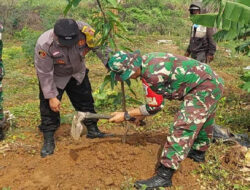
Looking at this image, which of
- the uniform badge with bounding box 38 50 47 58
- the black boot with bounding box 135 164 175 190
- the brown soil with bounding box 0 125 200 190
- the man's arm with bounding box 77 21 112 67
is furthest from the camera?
the man's arm with bounding box 77 21 112 67

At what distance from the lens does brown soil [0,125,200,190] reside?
10.6 feet

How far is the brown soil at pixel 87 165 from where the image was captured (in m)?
3.24

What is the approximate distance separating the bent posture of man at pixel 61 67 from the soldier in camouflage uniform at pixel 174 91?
71 cm

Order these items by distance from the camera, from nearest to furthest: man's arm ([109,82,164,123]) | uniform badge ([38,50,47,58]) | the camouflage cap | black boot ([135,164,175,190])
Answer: the camouflage cap
man's arm ([109,82,164,123])
black boot ([135,164,175,190])
uniform badge ([38,50,47,58])

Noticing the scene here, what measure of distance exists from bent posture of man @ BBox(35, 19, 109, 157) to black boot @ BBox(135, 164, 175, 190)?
4.11 ft

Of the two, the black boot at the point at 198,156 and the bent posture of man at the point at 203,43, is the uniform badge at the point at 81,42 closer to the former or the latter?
the black boot at the point at 198,156

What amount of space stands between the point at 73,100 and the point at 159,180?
1.58 m

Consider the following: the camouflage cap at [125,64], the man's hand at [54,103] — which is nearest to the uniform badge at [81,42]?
the man's hand at [54,103]

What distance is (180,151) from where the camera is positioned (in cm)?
302

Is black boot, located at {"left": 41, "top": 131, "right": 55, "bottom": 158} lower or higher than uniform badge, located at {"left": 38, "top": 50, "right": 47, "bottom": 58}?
lower

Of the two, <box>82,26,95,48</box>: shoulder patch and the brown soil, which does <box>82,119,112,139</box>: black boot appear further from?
<box>82,26,95,48</box>: shoulder patch

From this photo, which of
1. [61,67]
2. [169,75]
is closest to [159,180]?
[169,75]

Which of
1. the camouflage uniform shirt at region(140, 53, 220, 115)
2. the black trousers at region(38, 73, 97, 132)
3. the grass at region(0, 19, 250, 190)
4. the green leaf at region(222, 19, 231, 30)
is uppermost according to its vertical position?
the green leaf at region(222, 19, 231, 30)

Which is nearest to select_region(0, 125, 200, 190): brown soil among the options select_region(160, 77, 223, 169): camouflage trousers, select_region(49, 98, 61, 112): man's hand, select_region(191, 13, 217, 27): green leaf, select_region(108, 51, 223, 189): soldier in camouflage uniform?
select_region(108, 51, 223, 189): soldier in camouflage uniform
